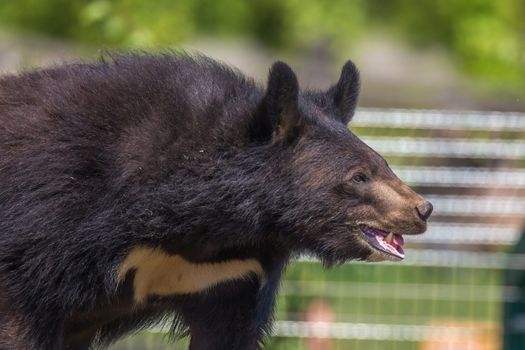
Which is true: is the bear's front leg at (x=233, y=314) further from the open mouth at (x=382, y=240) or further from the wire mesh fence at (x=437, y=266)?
the wire mesh fence at (x=437, y=266)

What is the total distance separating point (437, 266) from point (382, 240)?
204 inches

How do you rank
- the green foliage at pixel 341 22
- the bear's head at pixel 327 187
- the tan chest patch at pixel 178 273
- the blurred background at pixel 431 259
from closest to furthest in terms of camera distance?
the bear's head at pixel 327 187
the tan chest patch at pixel 178 273
the blurred background at pixel 431 259
the green foliage at pixel 341 22

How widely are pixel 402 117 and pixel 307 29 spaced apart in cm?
1705

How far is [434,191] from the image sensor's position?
1279 centimetres

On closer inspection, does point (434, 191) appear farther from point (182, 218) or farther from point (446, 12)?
point (446, 12)

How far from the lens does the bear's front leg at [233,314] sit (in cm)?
773

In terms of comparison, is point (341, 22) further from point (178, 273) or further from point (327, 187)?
point (327, 187)

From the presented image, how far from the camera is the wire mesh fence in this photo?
39.7ft

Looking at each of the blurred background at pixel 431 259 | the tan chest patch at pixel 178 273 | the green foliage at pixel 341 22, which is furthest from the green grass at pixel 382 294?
the green foliage at pixel 341 22

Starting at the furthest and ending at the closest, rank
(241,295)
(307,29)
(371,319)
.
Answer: (307,29), (371,319), (241,295)

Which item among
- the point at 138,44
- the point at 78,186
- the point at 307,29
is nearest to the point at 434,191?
the point at 138,44

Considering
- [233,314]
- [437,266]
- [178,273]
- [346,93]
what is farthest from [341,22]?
[178,273]

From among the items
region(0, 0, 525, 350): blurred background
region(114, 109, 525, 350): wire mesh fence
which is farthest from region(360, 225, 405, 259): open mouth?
region(114, 109, 525, 350): wire mesh fence

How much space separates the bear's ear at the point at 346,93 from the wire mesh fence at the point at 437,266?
4.32m
